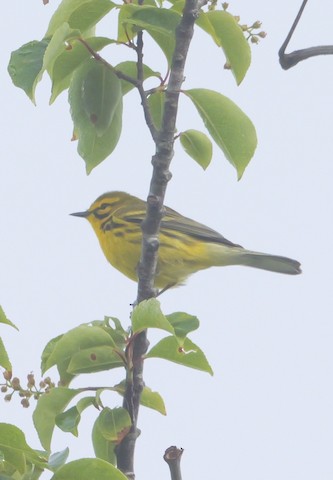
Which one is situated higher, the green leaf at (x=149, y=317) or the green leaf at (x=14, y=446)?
the green leaf at (x=149, y=317)

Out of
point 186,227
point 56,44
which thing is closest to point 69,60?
point 56,44

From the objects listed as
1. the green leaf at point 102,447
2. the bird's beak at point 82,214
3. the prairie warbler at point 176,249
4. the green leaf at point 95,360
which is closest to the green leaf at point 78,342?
the green leaf at point 95,360

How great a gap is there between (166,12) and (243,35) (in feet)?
0.92

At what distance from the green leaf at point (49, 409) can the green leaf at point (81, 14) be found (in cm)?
116

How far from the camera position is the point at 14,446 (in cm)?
274

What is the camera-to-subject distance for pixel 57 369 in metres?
3.29

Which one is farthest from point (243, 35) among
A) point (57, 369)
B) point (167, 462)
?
point (167, 462)

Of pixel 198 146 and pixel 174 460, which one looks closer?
pixel 174 460

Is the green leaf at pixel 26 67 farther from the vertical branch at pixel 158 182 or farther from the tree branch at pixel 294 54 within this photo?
the tree branch at pixel 294 54

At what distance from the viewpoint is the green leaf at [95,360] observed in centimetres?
318

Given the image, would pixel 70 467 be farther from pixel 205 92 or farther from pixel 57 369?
pixel 205 92

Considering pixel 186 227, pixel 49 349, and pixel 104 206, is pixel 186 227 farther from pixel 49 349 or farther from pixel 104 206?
pixel 49 349

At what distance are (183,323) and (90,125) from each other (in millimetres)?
808

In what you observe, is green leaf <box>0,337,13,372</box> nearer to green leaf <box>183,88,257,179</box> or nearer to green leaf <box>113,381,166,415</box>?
green leaf <box>113,381,166,415</box>
